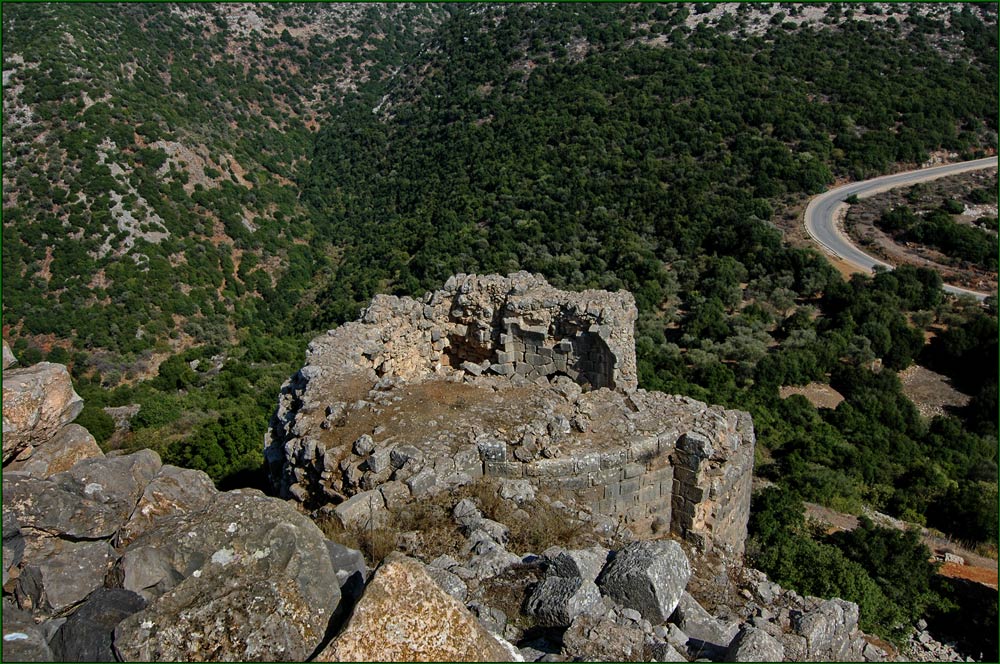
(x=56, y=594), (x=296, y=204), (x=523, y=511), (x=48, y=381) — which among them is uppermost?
(x=48, y=381)

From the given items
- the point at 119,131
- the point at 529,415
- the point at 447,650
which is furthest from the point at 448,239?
the point at 447,650

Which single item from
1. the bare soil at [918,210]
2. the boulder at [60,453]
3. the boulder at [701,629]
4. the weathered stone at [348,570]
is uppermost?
the boulder at [60,453]

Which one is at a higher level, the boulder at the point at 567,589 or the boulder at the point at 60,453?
the boulder at the point at 60,453

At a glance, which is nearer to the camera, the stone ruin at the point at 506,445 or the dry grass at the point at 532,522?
the dry grass at the point at 532,522

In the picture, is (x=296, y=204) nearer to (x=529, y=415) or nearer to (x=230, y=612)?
(x=529, y=415)

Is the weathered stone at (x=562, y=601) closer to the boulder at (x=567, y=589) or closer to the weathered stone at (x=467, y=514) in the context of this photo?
the boulder at (x=567, y=589)

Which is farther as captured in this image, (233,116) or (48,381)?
(233,116)

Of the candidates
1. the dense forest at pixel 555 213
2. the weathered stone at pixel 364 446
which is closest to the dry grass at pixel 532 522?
the weathered stone at pixel 364 446
